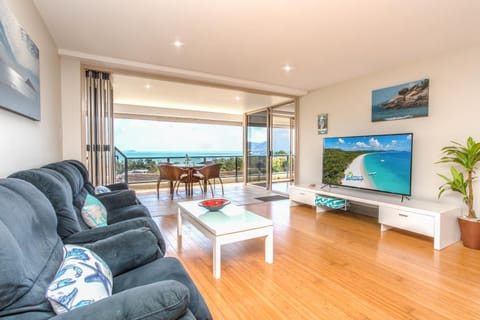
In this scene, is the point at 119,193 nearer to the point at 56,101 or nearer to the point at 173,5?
the point at 56,101

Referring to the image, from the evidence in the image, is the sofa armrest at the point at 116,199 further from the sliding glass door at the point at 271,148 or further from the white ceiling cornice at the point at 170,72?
the sliding glass door at the point at 271,148

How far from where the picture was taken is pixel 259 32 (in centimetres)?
257

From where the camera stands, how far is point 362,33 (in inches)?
101

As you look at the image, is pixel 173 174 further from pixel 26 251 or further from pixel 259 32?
pixel 26 251

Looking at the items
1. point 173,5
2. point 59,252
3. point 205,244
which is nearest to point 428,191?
point 205,244

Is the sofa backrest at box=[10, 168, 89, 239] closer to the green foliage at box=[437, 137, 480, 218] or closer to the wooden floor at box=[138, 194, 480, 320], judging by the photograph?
the wooden floor at box=[138, 194, 480, 320]

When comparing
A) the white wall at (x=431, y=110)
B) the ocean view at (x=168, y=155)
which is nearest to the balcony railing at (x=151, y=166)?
the ocean view at (x=168, y=155)

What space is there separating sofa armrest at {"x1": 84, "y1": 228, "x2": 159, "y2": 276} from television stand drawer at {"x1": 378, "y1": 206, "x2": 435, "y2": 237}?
285 centimetres

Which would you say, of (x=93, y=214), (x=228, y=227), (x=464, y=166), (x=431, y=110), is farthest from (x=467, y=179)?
(x=93, y=214)

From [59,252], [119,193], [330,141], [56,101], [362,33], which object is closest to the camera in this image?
[59,252]

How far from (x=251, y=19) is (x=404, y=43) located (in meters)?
1.84

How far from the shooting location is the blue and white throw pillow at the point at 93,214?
195 centimetres

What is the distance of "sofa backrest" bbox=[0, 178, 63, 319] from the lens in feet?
2.43

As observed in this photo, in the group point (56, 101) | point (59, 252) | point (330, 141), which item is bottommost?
point (59, 252)
